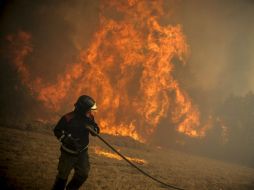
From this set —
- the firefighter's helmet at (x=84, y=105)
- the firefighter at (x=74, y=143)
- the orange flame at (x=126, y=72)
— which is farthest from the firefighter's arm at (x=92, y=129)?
the orange flame at (x=126, y=72)

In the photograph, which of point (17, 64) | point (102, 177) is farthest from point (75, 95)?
point (102, 177)

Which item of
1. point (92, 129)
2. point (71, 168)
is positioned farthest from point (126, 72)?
point (71, 168)

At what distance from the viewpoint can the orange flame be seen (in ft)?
94.1

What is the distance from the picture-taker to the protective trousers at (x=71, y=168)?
5867 millimetres

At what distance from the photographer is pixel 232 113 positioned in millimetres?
38781

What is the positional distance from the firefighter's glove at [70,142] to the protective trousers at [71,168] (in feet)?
0.59

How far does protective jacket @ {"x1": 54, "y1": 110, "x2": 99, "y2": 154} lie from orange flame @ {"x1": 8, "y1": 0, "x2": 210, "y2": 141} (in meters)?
22.2

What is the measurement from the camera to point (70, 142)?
5.88m

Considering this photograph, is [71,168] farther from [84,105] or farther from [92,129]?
[84,105]

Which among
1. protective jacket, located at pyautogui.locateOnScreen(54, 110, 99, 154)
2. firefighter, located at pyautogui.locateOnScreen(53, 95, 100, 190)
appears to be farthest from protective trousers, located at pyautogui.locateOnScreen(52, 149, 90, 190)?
protective jacket, located at pyautogui.locateOnScreen(54, 110, 99, 154)

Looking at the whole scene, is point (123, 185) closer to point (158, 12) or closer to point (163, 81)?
point (163, 81)

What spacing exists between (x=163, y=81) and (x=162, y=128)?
20.8 feet

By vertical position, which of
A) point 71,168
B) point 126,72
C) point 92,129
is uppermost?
point 126,72

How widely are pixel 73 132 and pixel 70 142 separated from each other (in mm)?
259
